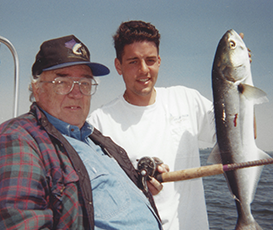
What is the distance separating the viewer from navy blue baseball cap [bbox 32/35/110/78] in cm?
223

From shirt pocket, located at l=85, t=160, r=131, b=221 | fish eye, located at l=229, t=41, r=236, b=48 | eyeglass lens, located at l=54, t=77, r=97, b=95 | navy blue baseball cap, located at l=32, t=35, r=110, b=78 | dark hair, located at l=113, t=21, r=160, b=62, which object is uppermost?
dark hair, located at l=113, t=21, r=160, b=62

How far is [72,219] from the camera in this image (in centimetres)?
169

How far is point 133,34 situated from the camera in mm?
3197

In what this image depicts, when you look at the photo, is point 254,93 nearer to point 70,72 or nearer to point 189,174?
point 189,174

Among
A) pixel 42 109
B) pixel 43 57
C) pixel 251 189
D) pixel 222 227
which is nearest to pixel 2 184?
pixel 42 109

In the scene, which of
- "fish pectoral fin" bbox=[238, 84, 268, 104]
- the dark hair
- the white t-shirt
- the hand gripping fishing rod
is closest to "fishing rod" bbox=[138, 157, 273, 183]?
the hand gripping fishing rod

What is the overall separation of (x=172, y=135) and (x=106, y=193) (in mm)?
1367

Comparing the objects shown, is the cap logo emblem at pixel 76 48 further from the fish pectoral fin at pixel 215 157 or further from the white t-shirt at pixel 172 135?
the fish pectoral fin at pixel 215 157

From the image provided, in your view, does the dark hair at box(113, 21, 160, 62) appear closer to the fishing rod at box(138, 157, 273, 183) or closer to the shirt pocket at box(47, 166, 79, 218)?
the fishing rod at box(138, 157, 273, 183)

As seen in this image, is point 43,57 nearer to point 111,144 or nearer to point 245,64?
point 111,144

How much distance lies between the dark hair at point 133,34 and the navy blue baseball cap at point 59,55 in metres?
0.93

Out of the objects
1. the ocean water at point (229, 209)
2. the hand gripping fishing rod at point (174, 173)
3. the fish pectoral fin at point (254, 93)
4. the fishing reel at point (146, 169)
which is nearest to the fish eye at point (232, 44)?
the fish pectoral fin at point (254, 93)

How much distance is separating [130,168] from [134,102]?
973 mm

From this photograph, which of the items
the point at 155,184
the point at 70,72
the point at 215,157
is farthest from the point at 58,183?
the point at 215,157
